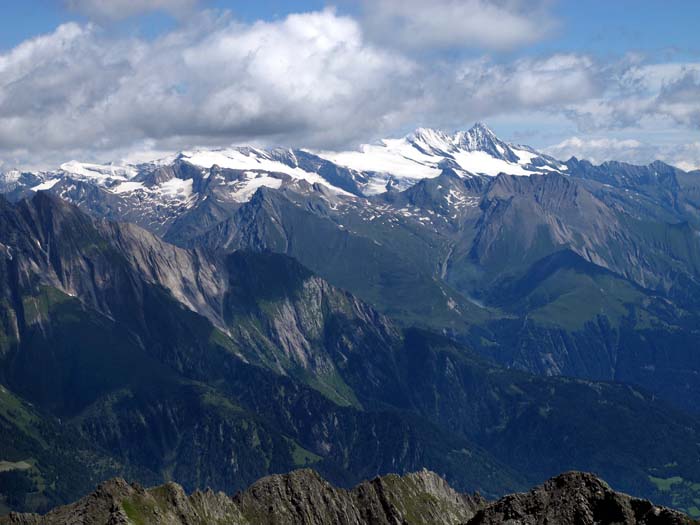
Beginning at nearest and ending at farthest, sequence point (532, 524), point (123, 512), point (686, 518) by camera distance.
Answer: point (686, 518) → point (532, 524) → point (123, 512)

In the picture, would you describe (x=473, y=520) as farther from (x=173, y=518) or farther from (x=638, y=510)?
(x=173, y=518)

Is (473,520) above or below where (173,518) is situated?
above

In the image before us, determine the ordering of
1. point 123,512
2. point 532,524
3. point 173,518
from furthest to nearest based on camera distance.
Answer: point 173,518
point 123,512
point 532,524

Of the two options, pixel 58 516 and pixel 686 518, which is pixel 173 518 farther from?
pixel 686 518

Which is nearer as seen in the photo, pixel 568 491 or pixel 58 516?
pixel 568 491

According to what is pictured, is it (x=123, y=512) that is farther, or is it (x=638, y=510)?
(x=123, y=512)

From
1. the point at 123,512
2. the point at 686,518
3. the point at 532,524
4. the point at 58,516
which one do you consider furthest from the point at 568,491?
the point at 58,516

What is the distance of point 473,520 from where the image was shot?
15312 centimetres

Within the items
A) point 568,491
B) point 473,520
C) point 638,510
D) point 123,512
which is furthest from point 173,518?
point 638,510

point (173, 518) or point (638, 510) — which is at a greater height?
point (638, 510)

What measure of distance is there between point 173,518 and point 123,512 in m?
17.0

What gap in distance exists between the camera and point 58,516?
193125 millimetres

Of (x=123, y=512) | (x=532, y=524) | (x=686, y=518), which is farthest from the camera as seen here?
(x=123, y=512)

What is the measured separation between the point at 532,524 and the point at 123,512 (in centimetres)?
7368
